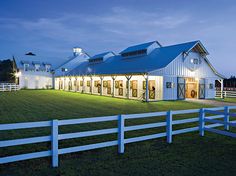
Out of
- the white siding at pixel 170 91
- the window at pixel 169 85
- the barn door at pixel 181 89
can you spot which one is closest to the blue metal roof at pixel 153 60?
the white siding at pixel 170 91

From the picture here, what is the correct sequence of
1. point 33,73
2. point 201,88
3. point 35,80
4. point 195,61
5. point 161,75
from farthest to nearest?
point 35,80, point 33,73, point 201,88, point 195,61, point 161,75

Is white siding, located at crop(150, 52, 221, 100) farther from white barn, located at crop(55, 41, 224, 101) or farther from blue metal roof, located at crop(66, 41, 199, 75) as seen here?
blue metal roof, located at crop(66, 41, 199, 75)

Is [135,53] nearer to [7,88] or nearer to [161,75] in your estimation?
[161,75]

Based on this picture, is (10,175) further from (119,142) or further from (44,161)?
(119,142)

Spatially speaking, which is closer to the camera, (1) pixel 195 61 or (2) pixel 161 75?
(2) pixel 161 75

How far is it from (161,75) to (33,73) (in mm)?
30108

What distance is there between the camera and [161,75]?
810 inches

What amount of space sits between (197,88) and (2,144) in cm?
2346

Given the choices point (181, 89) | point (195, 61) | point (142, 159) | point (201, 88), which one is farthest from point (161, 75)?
point (142, 159)

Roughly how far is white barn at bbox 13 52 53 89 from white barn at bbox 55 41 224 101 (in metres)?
16.6

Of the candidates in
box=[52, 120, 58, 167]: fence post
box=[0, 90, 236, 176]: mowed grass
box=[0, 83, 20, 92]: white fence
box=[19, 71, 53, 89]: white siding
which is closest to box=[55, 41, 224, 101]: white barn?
box=[0, 90, 236, 176]: mowed grass

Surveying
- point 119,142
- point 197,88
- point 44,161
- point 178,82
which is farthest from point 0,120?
point 197,88

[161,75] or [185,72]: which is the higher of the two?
[185,72]

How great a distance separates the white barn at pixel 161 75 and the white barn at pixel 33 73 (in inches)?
655
